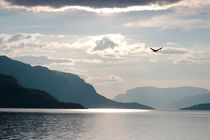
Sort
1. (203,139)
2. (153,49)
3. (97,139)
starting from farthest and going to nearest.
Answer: (203,139) < (97,139) < (153,49)

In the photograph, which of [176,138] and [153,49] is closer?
[153,49]

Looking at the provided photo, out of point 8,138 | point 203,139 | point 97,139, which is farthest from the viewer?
point 203,139

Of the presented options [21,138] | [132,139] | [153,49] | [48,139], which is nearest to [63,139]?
[48,139]

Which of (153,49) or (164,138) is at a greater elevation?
(153,49)

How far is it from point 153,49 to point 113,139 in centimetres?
3754

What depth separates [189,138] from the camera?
114 meters

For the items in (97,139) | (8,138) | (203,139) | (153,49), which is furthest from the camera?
(203,139)

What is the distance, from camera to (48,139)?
10144cm

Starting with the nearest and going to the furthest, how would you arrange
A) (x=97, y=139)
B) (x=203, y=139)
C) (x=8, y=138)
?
(x=8, y=138) < (x=97, y=139) < (x=203, y=139)

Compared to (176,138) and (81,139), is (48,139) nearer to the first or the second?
(81,139)

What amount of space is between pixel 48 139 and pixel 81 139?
9.51 m

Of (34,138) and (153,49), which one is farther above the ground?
(153,49)

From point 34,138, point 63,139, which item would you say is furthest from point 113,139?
point 34,138

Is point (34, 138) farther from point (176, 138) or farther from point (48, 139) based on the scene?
point (176, 138)
